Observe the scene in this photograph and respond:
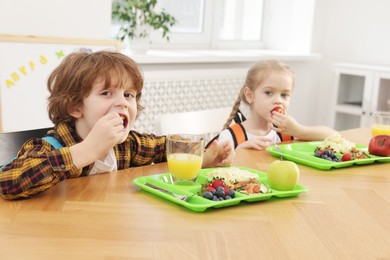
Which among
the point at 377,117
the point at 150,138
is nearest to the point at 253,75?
the point at 377,117

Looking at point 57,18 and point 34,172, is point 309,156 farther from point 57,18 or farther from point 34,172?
point 57,18

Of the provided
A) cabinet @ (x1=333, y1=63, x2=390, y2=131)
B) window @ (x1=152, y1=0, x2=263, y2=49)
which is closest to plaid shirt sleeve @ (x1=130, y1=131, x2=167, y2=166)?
window @ (x1=152, y1=0, x2=263, y2=49)

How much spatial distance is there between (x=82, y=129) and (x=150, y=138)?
0.26 m

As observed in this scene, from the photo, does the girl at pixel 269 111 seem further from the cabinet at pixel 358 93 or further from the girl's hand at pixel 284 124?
the cabinet at pixel 358 93

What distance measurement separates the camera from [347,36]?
14.9 ft

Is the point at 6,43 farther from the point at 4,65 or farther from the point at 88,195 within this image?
the point at 88,195

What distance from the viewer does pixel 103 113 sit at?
1.58m

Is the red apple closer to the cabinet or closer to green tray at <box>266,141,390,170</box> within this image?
green tray at <box>266,141,390,170</box>

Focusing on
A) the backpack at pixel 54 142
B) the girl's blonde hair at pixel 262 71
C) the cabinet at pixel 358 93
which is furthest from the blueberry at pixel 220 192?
the cabinet at pixel 358 93

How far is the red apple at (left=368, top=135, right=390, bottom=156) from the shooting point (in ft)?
6.32

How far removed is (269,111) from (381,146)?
47 cm

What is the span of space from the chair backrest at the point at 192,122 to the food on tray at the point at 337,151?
1.87ft

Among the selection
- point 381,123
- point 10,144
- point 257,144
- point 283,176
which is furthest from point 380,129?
point 10,144

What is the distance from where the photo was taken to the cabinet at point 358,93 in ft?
13.4
